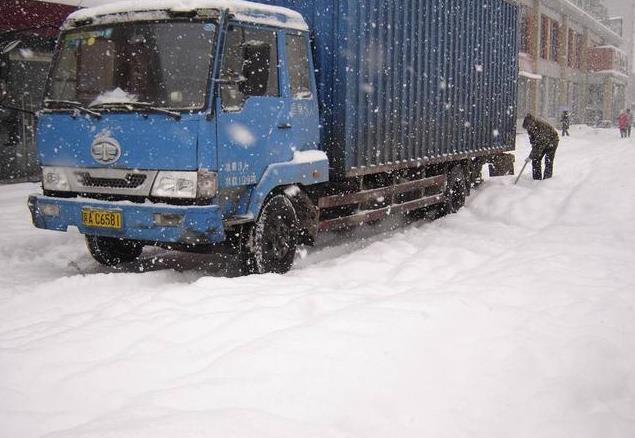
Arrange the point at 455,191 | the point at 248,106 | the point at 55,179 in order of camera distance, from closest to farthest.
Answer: the point at 248,106, the point at 55,179, the point at 455,191

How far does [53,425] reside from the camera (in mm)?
3092

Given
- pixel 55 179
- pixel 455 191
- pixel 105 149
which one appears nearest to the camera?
pixel 105 149

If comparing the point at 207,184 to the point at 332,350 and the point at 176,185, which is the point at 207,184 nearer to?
the point at 176,185

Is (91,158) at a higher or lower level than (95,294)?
higher

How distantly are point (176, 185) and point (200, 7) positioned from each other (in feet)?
5.04

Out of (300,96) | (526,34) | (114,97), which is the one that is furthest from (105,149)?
(526,34)

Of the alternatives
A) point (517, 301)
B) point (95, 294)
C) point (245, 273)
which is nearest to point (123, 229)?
point (95, 294)

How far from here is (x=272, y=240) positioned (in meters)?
6.24

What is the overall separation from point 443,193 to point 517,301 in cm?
546

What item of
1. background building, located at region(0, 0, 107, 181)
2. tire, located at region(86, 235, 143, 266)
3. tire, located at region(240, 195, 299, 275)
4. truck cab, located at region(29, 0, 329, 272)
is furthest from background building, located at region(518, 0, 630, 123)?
truck cab, located at region(29, 0, 329, 272)

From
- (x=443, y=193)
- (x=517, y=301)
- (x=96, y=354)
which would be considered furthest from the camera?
(x=443, y=193)

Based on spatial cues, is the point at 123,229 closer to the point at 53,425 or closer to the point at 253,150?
the point at 253,150

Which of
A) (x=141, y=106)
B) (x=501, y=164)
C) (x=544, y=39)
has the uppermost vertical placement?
(x=544, y=39)

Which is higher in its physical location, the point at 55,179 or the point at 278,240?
the point at 55,179
